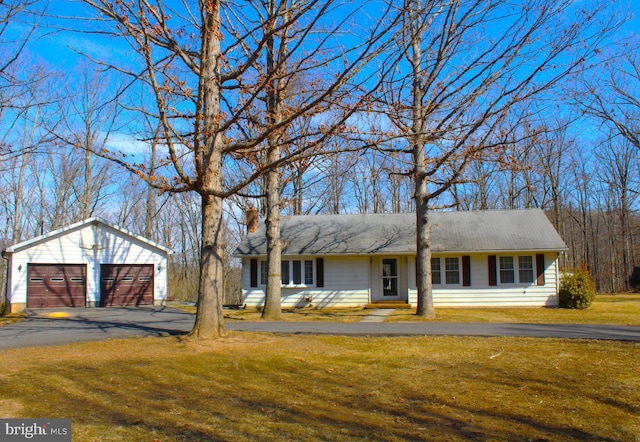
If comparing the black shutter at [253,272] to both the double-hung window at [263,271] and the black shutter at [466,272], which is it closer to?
the double-hung window at [263,271]

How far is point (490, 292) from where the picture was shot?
2189 cm

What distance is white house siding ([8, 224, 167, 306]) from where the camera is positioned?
22.5 meters

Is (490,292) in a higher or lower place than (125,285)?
lower

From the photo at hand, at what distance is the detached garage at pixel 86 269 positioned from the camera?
22641 mm

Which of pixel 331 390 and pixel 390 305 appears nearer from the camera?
pixel 331 390

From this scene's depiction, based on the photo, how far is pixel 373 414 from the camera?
544 cm

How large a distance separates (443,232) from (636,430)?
1878cm

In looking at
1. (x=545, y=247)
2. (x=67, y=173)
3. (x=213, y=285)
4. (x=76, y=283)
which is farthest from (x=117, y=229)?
(x=545, y=247)

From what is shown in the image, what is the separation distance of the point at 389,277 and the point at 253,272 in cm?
627

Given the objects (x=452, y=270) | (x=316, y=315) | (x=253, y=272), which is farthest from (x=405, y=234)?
(x=253, y=272)

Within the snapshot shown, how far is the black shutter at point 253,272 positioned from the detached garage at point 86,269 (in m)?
5.13

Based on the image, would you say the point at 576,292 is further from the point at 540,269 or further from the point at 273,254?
the point at 273,254

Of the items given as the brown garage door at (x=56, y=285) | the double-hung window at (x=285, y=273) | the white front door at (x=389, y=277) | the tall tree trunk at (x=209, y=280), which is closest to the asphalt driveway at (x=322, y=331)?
the tall tree trunk at (x=209, y=280)

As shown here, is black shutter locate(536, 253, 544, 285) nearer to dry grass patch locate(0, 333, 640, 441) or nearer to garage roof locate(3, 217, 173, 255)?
dry grass patch locate(0, 333, 640, 441)
